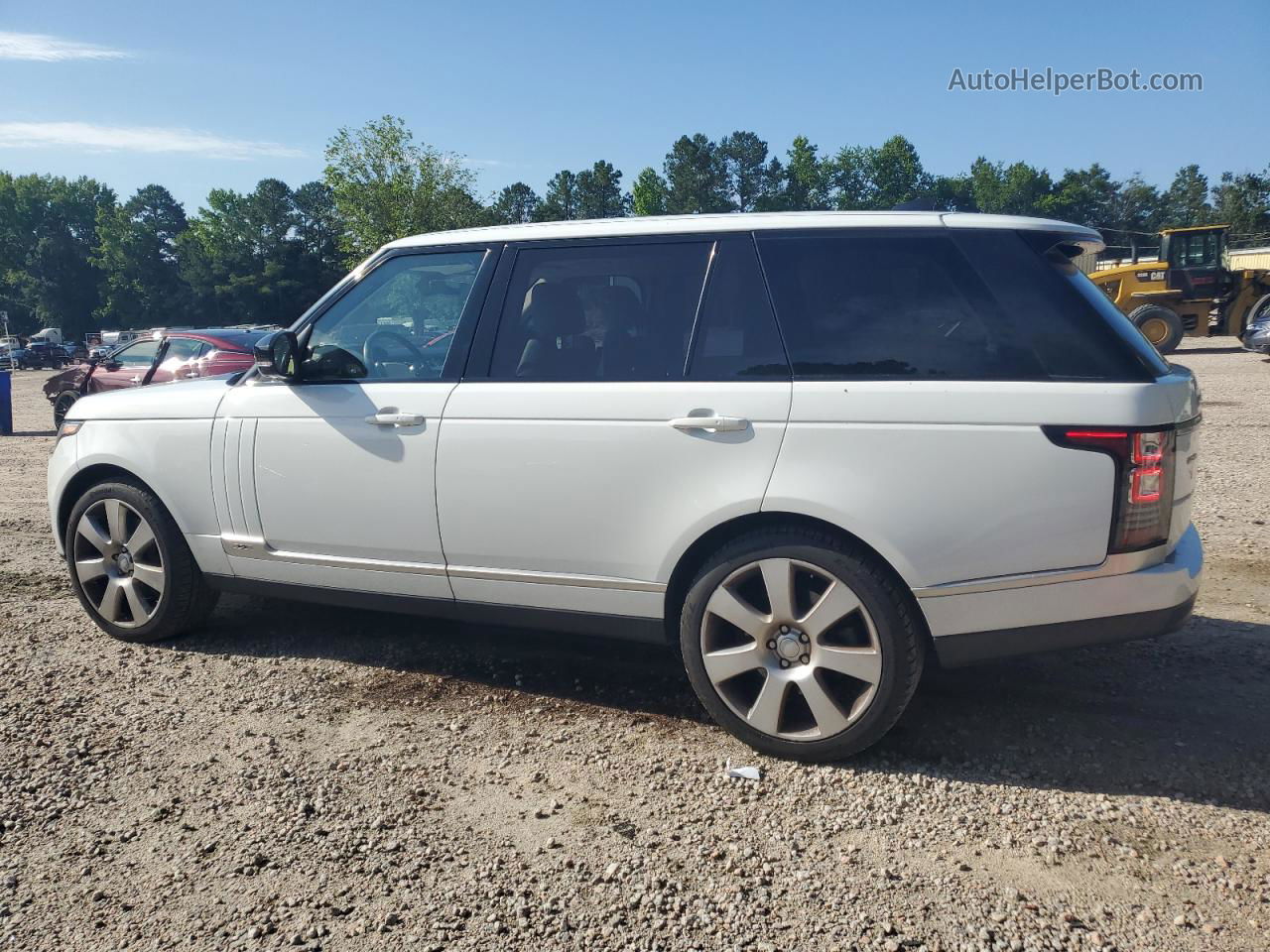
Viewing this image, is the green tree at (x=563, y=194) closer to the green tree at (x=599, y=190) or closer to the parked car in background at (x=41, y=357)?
the green tree at (x=599, y=190)

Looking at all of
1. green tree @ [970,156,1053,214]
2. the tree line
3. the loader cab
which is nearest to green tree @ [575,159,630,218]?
the tree line

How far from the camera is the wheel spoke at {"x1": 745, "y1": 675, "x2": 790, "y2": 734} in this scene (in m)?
3.40

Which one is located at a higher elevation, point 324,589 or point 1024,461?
point 1024,461

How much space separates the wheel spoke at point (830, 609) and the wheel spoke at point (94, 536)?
3521 millimetres

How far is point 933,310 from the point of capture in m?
3.30

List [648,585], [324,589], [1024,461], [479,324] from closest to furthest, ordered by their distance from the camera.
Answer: [1024,461] → [648,585] → [479,324] → [324,589]

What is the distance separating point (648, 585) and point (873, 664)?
0.86 meters

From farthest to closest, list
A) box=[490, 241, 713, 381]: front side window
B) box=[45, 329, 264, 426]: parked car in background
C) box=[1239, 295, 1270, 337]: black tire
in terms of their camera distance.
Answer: box=[1239, 295, 1270, 337]: black tire → box=[45, 329, 264, 426]: parked car in background → box=[490, 241, 713, 381]: front side window

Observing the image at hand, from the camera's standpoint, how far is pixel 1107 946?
2.41 m

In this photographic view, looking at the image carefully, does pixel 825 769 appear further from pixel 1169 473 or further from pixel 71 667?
pixel 71 667

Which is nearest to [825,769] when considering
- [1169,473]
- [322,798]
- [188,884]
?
[1169,473]

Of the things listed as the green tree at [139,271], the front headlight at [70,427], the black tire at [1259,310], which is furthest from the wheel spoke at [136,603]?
the green tree at [139,271]

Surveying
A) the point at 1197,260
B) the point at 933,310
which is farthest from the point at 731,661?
the point at 1197,260

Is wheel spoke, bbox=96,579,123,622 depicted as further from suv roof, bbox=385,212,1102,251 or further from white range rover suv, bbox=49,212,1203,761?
suv roof, bbox=385,212,1102,251
